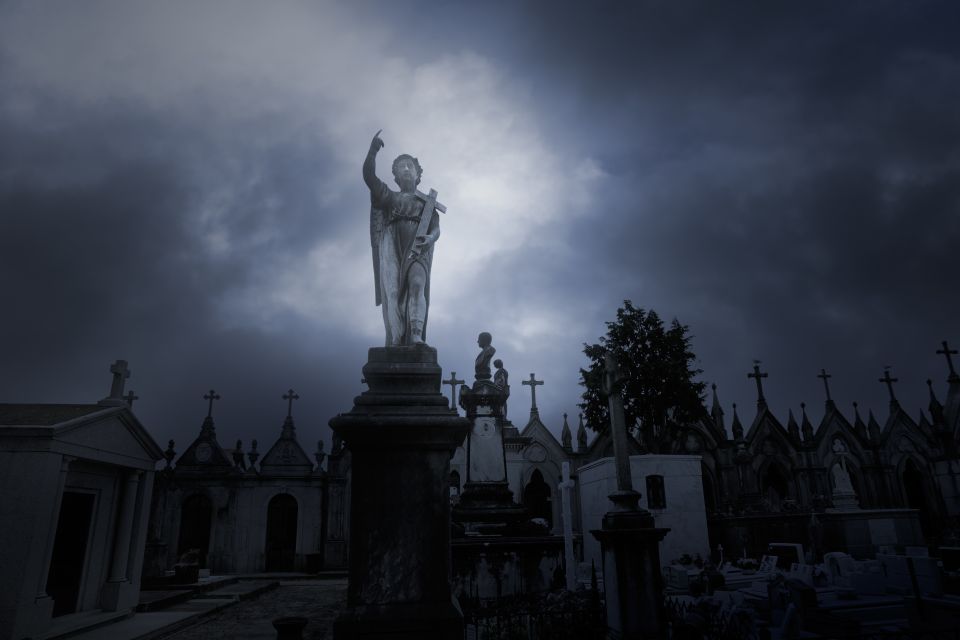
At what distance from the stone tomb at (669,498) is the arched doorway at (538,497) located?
276 inches

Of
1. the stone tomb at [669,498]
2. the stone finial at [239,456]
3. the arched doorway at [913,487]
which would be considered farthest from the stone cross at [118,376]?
the arched doorway at [913,487]

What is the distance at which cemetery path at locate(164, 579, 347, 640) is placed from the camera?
965cm

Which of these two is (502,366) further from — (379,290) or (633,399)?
(633,399)

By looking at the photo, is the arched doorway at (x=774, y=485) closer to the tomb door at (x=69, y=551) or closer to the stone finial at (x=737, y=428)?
the stone finial at (x=737, y=428)

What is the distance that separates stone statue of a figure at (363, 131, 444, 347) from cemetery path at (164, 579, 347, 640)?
241 inches

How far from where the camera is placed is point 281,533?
24.3m

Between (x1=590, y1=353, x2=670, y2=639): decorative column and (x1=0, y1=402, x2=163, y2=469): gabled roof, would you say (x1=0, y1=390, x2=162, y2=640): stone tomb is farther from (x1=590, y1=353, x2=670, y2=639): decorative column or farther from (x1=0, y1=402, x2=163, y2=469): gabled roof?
(x1=590, y1=353, x2=670, y2=639): decorative column

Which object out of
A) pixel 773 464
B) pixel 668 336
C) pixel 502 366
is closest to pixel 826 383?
pixel 773 464

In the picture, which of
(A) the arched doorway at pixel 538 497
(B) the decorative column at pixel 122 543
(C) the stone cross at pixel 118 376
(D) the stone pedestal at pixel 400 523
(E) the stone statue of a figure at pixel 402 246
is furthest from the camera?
(A) the arched doorway at pixel 538 497

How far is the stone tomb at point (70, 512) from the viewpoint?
9070 millimetres

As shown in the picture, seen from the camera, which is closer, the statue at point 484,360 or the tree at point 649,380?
the statue at point 484,360

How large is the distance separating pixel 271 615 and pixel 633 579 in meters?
8.78

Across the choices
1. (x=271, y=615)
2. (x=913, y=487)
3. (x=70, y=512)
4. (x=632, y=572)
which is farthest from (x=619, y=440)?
(x=913, y=487)

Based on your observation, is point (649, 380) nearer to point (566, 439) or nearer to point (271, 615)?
point (566, 439)
